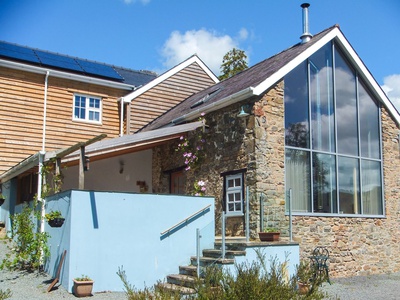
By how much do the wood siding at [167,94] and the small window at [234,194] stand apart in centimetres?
643

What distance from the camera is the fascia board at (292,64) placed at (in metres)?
11.9

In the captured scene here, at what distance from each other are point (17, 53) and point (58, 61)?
152 centimetres

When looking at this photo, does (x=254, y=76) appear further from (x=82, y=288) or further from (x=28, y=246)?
(x=82, y=288)

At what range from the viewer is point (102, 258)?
9688 millimetres

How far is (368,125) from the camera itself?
14.8 m

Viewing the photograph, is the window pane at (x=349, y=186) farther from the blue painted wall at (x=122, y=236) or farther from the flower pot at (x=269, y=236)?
the blue painted wall at (x=122, y=236)

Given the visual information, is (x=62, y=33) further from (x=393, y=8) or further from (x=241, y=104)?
(x=393, y=8)

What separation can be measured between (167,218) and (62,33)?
567 cm

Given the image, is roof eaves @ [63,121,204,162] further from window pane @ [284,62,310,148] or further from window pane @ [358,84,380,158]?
window pane @ [358,84,380,158]

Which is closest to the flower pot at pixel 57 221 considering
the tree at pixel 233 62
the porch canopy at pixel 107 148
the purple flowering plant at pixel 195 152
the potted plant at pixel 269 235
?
the porch canopy at pixel 107 148

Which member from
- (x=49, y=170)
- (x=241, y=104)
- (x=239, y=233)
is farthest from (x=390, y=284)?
(x=49, y=170)

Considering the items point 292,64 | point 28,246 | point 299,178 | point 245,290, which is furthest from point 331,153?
point 245,290

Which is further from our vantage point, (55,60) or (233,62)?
(233,62)

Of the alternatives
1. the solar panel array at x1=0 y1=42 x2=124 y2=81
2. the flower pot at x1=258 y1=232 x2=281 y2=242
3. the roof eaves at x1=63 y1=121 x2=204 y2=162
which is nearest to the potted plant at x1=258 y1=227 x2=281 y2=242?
the flower pot at x1=258 y1=232 x2=281 y2=242
